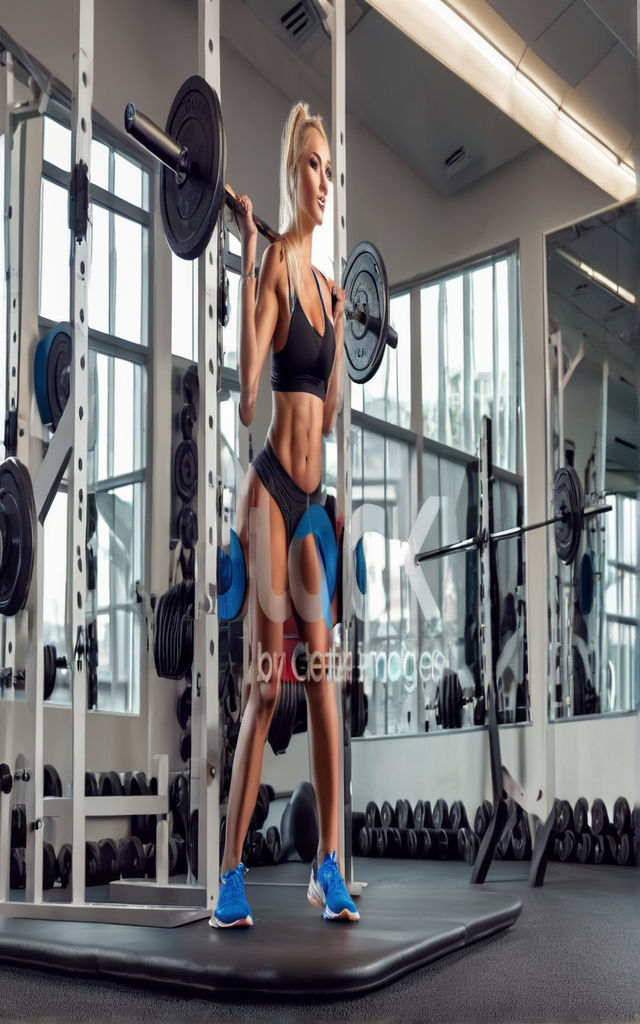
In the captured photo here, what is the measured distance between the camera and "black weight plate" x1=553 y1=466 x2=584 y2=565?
3.11 meters

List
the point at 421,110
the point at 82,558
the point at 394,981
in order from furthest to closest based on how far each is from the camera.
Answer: the point at 421,110 → the point at 82,558 → the point at 394,981

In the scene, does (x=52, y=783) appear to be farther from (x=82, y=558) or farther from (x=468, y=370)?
(x=468, y=370)

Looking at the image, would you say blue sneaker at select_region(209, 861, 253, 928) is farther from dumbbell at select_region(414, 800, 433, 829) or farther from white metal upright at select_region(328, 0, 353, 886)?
dumbbell at select_region(414, 800, 433, 829)

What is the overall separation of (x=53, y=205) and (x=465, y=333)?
153cm

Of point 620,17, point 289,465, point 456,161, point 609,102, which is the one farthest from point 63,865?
point 620,17

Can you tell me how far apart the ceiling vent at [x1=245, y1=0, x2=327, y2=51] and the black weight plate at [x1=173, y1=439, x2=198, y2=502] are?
3.53 ft

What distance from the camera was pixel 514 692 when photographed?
10.3 feet

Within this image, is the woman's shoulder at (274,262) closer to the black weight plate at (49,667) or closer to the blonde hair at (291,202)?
the blonde hair at (291,202)

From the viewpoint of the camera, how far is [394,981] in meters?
1.96

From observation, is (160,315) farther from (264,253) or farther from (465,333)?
(465,333)

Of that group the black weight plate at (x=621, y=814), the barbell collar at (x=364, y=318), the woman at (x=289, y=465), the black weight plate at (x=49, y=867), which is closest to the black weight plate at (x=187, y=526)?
the woman at (x=289, y=465)

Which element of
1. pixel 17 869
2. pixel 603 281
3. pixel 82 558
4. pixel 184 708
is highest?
pixel 603 281

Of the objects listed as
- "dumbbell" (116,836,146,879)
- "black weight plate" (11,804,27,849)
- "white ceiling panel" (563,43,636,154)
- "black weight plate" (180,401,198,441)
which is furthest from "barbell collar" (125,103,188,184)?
"black weight plate" (11,804,27,849)

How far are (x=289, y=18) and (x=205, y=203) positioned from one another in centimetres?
64
